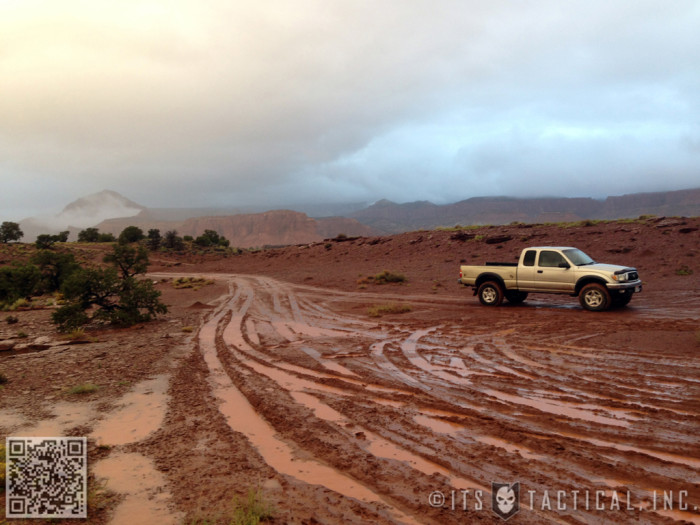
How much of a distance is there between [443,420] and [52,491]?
406 centimetres

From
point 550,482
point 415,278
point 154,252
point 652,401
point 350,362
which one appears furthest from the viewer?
point 154,252

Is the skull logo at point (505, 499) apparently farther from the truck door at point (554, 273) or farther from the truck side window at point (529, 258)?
the truck side window at point (529, 258)

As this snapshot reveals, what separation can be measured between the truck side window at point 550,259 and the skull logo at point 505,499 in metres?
12.2

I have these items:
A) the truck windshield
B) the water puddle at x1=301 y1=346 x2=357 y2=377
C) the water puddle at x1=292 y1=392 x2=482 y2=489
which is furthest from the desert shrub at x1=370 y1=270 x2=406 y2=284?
the water puddle at x1=292 y1=392 x2=482 y2=489

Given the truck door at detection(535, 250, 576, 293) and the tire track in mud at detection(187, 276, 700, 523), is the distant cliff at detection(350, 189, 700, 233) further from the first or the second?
the tire track in mud at detection(187, 276, 700, 523)

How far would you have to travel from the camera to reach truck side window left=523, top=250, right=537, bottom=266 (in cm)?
1507

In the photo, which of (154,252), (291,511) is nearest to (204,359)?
(291,511)

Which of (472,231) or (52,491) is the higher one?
(472,231)

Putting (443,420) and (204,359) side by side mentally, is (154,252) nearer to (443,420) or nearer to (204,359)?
(204,359)

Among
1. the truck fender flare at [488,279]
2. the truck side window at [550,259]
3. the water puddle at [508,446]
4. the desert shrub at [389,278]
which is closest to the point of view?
the water puddle at [508,446]

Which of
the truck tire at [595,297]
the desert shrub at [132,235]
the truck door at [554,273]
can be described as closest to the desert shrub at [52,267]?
the truck door at [554,273]

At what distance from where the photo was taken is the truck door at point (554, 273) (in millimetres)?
14211

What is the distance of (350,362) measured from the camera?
8.54 m

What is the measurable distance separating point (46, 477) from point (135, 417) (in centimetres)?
182
